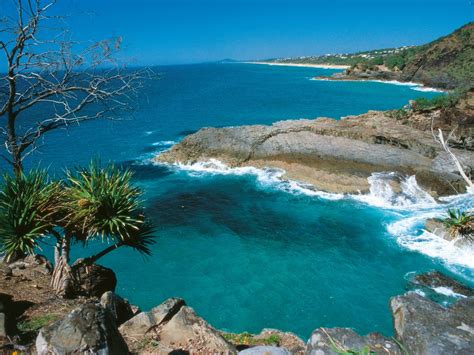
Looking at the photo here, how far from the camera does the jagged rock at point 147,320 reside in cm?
831

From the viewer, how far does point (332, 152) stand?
30859 mm

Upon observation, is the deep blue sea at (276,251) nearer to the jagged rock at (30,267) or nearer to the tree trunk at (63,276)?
the jagged rock at (30,267)

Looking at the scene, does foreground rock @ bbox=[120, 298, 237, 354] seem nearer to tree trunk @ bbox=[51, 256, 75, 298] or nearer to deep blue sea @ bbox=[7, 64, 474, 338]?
tree trunk @ bbox=[51, 256, 75, 298]

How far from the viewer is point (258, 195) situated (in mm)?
27094

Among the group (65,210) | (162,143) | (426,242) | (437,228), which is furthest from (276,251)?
(162,143)

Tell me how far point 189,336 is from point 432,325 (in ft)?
16.4

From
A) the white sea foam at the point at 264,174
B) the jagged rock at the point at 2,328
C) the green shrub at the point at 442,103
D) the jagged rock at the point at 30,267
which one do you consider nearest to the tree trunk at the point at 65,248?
the jagged rock at the point at 30,267

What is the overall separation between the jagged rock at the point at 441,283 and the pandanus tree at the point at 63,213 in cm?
1244

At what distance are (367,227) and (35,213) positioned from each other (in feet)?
58.9

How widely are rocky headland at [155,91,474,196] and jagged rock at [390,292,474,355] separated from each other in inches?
774

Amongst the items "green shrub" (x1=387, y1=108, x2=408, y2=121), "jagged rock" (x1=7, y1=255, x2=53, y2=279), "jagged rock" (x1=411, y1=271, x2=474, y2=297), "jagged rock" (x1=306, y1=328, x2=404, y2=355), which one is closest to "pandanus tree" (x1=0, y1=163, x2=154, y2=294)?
"jagged rock" (x1=7, y1=255, x2=53, y2=279)

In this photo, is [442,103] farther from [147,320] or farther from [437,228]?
[147,320]

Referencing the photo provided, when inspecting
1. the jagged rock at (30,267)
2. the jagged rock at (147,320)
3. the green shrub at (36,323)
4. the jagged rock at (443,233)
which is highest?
the green shrub at (36,323)

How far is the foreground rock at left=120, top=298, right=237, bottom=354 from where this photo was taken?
7.84 meters
